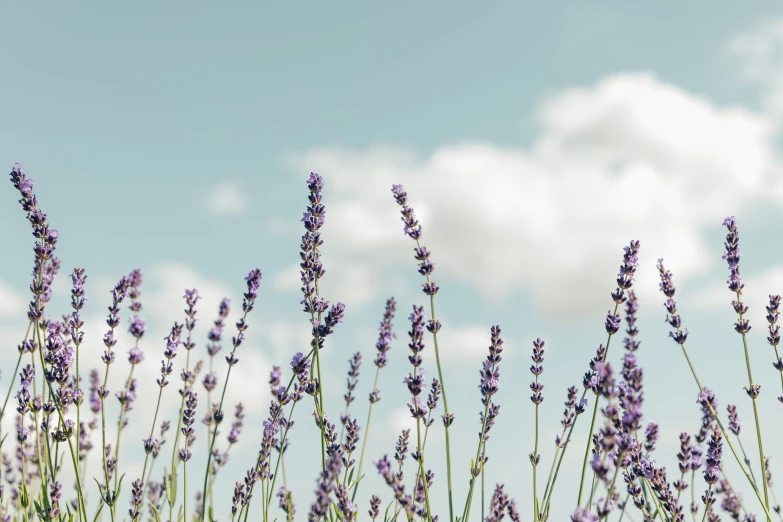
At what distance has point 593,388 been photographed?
398 centimetres

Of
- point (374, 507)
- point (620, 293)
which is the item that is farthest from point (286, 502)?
point (620, 293)

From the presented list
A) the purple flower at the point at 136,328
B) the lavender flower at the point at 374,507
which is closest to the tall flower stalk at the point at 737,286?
the lavender flower at the point at 374,507

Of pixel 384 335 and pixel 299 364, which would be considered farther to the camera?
pixel 384 335

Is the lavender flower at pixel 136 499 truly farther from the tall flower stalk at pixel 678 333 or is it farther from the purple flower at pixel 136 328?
the tall flower stalk at pixel 678 333

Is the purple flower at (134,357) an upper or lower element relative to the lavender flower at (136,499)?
upper

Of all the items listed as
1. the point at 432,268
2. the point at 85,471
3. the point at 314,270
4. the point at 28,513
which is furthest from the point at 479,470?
the point at 85,471

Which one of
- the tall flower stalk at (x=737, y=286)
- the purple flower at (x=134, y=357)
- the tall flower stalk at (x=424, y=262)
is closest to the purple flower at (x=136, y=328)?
the purple flower at (x=134, y=357)

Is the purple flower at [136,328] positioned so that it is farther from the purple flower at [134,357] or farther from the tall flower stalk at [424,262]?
the tall flower stalk at [424,262]

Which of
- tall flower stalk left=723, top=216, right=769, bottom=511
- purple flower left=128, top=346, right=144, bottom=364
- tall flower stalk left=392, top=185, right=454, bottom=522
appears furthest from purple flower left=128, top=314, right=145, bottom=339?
tall flower stalk left=723, top=216, right=769, bottom=511

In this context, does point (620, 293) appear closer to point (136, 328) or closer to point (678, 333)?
point (678, 333)

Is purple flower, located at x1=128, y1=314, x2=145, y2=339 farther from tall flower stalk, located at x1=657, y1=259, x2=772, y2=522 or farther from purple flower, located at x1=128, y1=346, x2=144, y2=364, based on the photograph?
tall flower stalk, located at x1=657, y1=259, x2=772, y2=522

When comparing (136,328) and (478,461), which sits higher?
(136,328)

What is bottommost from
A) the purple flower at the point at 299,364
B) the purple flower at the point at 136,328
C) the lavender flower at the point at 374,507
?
the lavender flower at the point at 374,507

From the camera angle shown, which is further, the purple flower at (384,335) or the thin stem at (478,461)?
the purple flower at (384,335)
